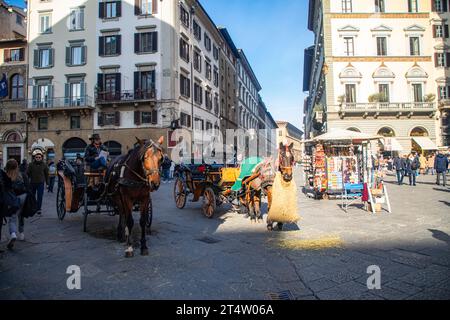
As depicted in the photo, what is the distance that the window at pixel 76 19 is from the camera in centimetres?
2839

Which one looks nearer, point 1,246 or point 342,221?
point 1,246

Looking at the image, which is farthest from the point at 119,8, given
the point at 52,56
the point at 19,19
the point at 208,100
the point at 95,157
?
the point at 95,157

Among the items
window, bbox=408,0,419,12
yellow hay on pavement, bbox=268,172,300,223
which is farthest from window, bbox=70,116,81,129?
window, bbox=408,0,419,12

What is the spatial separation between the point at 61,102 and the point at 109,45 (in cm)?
715

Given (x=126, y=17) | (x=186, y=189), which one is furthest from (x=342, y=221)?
(x=126, y=17)

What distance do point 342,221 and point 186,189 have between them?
4.72 meters

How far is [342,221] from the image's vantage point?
287 inches

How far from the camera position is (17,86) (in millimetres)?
30547

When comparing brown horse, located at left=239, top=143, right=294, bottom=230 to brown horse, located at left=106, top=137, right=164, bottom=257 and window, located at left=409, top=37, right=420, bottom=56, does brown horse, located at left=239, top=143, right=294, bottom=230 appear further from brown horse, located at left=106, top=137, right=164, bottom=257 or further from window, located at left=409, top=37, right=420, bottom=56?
window, located at left=409, top=37, right=420, bottom=56

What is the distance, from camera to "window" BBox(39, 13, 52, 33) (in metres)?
29.2

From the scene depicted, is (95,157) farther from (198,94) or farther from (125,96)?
(198,94)
